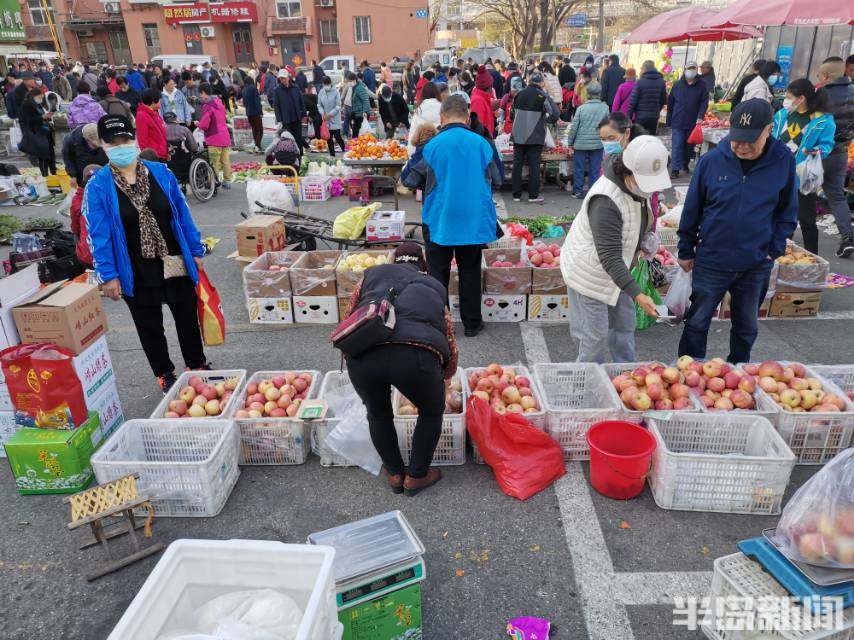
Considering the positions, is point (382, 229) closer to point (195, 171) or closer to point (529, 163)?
point (529, 163)

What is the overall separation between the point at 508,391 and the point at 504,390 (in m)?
0.05

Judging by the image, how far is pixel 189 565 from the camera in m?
2.19

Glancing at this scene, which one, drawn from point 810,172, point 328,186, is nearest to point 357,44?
point 328,186

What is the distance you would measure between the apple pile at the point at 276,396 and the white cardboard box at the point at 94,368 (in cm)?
97

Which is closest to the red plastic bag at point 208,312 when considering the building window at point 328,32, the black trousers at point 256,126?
the black trousers at point 256,126

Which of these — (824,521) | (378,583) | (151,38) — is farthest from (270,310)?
(151,38)

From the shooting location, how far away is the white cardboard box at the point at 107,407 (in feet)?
13.5

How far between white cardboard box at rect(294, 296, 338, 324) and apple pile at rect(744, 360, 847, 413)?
3.75m

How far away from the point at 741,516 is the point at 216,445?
312 centimetres

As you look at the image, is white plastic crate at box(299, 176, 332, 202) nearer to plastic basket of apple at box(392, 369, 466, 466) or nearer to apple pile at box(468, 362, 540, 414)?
apple pile at box(468, 362, 540, 414)

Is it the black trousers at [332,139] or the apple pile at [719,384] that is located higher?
the black trousers at [332,139]

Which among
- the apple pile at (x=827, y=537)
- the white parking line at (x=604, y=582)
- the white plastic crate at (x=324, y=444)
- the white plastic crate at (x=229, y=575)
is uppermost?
the white plastic crate at (x=229, y=575)

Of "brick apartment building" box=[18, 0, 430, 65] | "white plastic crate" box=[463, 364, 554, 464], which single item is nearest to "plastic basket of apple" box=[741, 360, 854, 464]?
"white plastic crate" box=[463, 364, 554, 464]

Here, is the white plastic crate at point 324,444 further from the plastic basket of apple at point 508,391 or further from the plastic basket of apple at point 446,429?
the plastic basket of apple at point 508,391
